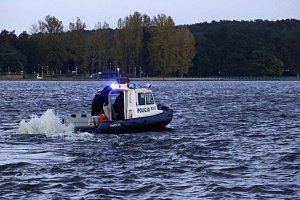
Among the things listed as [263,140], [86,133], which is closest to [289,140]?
[263,140]

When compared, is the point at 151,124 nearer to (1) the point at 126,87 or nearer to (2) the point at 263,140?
(1) the point at 126,87

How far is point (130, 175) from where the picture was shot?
24438 mm

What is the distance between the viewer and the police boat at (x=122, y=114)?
38.7m

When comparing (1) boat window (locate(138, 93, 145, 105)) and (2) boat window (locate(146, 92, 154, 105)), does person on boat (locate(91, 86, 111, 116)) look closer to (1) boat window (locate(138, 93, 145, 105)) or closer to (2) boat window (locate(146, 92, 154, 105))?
(1) boat window (locate(138, 93, 145, 105))

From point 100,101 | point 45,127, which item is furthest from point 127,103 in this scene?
point 45,127

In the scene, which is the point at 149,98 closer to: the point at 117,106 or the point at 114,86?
the point at 117,106

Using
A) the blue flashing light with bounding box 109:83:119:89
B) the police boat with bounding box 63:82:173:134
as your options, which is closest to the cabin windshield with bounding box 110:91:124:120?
the police boat with bounding box 63:82:173:134

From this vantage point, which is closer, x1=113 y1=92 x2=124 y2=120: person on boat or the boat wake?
the boat wake

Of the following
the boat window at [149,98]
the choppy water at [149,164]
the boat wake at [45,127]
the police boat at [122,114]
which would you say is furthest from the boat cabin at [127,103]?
the boat wake at [45,127]

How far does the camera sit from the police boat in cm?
3872

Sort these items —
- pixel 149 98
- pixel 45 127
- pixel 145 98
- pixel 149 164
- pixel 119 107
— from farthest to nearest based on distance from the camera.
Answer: pixel 149 98 → pixel 145 98 → pixel 119 107 → pixel 45 127 → pixel 149 164

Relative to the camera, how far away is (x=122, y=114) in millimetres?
40281

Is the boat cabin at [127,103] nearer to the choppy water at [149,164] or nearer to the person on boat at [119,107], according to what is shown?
the person on boat at [119,107]

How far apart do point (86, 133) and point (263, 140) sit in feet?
30.7
